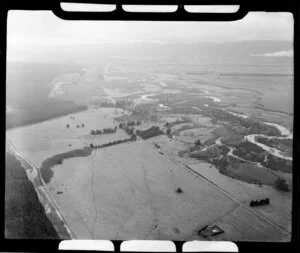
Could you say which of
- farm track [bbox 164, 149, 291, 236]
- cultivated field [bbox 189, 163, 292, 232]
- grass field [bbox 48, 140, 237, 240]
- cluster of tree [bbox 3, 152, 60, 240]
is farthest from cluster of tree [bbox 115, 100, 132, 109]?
cluster of tree [bbox 3, 152, 60, 240]

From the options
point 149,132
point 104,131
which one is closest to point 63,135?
point 104,131

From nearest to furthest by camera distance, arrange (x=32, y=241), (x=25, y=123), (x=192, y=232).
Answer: (x=32, y=241) → (x=192, y=232) → (x=25, y=123)

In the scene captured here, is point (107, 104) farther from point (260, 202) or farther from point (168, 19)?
point (260, 202)

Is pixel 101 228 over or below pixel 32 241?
below

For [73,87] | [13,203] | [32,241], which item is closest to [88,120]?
[73,87]

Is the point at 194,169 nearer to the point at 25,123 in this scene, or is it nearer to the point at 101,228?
the point at 101,228
